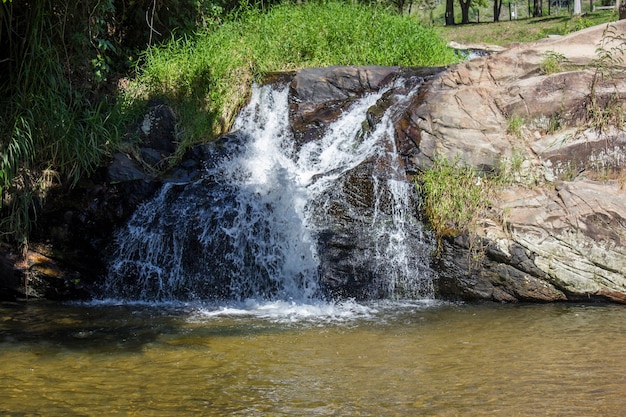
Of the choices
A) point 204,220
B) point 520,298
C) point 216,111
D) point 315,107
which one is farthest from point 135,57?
point 520,298

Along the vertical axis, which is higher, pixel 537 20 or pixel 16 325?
pixel 537 20

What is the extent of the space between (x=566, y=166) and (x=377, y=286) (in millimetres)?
2648

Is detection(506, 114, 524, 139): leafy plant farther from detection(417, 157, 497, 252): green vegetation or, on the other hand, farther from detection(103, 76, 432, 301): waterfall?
detection(103, 76, 432, 301): waterfall

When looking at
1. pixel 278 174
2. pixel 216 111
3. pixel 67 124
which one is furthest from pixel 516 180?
pixel 67 124

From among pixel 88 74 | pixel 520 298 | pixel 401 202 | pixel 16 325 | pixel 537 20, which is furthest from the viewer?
pixel 537 20

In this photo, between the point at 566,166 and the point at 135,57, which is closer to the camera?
the point at 566,166

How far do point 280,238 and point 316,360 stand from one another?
2.72 metres

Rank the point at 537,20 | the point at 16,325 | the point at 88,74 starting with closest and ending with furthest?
the point at 16,325 < the point at 88,74 < the point at 537,20

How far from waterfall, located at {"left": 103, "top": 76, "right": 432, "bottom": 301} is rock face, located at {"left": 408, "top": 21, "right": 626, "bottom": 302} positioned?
0.51 metres

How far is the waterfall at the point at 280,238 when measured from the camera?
24.1 feet

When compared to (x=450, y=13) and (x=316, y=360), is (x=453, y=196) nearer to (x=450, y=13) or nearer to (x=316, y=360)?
(x=316, y=360)

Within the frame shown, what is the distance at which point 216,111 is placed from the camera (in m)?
10.1

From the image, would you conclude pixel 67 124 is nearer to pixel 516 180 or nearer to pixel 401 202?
pixel 401 202

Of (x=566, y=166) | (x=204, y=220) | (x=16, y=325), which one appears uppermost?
(x=566, y=166)
